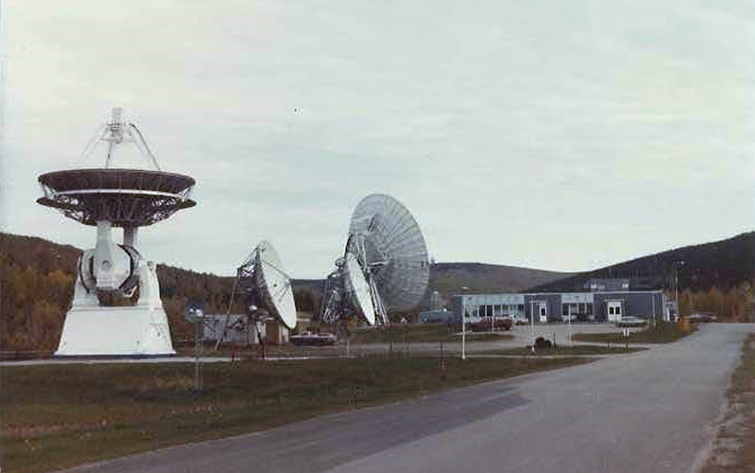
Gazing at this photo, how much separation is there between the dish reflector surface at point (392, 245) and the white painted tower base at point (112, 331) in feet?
104

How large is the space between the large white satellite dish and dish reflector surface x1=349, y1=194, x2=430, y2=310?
18.2 meters

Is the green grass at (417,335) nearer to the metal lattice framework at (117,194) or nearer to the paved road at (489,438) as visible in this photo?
the metal lattice framework at (117,194)

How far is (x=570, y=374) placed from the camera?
124 ft

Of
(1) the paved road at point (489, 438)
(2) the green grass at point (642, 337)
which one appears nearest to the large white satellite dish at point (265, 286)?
(2) the green grass at point (642, 337)

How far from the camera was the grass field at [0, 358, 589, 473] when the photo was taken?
744 inches

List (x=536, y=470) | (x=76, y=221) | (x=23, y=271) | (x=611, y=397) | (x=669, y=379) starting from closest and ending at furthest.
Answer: (x=536, y=470)
(x=611, y=397)
(x=669, y=379)
(x=76, y=221)
(x=23, y=271)

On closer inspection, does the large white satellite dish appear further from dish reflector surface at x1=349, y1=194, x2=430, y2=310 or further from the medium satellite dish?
dish reflector surface at x1=349, y1=194, x2=430, y2=310

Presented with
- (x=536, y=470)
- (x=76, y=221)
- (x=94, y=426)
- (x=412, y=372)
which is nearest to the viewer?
(x=536, y=470)

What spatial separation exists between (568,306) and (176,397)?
11139cm

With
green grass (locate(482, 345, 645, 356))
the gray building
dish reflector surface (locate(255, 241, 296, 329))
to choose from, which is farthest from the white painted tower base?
the gray building

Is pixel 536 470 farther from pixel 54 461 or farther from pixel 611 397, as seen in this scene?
pixel 611 397

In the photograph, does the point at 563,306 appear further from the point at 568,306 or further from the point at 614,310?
the point at 614,310

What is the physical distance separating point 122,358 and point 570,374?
28.9 meters

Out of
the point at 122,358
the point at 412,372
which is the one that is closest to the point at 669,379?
the point at 412,372
